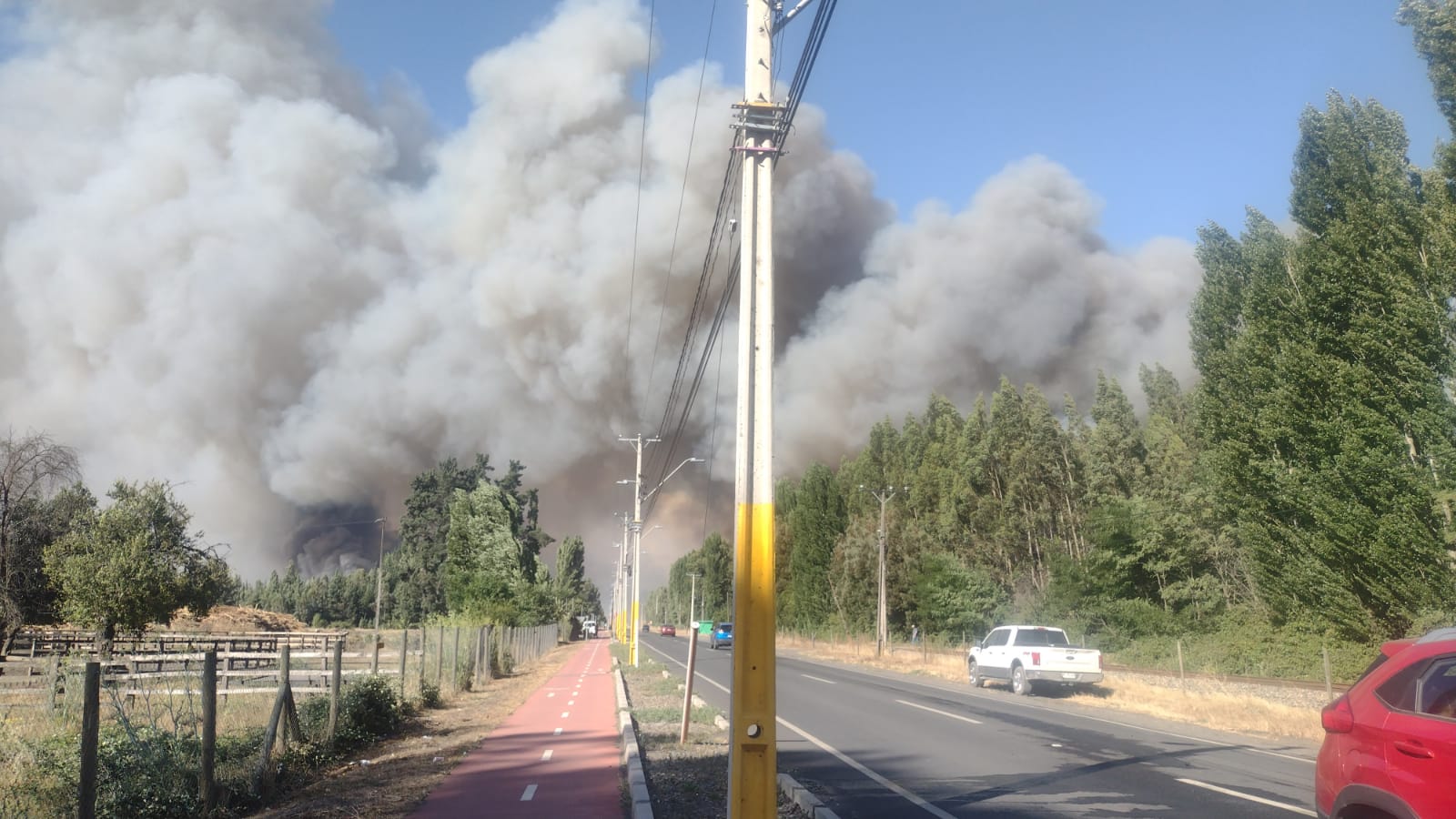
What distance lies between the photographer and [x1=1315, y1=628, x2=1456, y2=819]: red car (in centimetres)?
431

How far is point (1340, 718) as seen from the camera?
5066 mm

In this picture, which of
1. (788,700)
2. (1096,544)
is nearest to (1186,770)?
(788,700)

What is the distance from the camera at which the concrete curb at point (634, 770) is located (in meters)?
7.92

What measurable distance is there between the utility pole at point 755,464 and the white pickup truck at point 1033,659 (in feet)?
60.6

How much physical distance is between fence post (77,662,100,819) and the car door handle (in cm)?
749

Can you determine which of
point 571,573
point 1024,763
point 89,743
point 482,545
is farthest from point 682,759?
point 571,573

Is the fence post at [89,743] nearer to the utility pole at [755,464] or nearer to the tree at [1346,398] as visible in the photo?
the utility pole at [755,464]

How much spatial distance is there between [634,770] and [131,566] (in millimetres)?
24023

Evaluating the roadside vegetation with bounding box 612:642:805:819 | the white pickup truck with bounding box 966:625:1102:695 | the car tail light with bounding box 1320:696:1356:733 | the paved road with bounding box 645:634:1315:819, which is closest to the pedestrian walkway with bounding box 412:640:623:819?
the roadside vegetation with bounding box 612:642:805:819

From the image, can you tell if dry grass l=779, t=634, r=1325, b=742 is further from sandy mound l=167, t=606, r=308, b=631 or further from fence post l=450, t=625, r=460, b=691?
sandy mound l=167, t=606, r=308, b=631

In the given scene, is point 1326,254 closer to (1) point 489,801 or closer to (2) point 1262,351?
(2) point 1262,351

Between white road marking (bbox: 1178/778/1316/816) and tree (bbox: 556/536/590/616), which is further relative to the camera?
tree (bbox: 556/536/590/616)

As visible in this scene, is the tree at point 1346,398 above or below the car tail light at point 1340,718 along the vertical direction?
above

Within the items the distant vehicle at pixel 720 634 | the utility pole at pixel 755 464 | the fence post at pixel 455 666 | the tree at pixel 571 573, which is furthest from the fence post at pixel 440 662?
the tree at pixel 571 573
